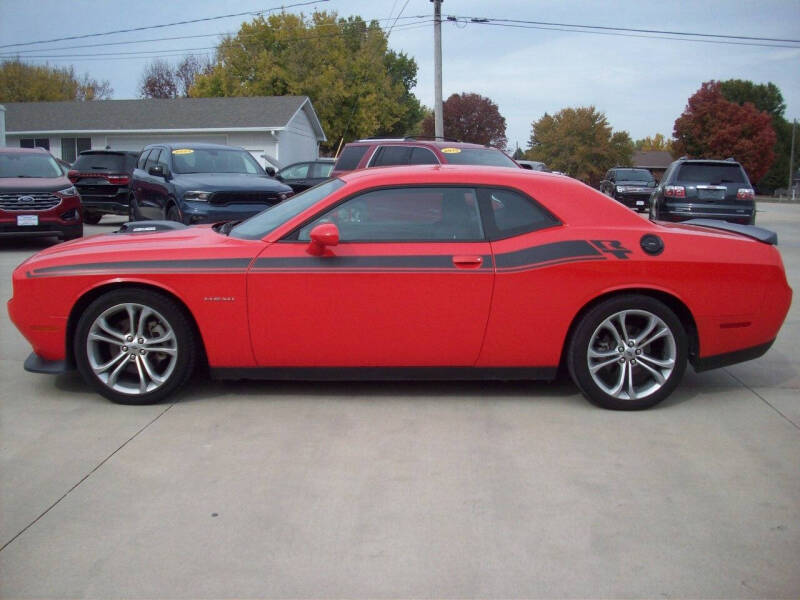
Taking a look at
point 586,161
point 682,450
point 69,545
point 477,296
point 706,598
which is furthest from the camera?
point 586,161

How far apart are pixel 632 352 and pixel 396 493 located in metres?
1.97

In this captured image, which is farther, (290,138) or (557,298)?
(290,138)

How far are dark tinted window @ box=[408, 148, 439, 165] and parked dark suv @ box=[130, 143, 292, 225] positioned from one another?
2.03 metres

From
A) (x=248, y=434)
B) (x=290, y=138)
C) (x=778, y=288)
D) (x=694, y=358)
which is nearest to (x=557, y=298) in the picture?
(x=694, y=358)

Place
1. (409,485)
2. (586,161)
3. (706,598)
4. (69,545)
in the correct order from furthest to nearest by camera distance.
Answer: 1. (586,161)
2. (409,485)
3. (69,545)
4. (706,598)

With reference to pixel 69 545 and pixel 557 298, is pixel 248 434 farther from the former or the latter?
pixel 557 298

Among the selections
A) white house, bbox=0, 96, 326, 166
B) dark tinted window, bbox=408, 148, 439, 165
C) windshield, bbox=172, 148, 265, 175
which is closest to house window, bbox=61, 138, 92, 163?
white house, bbox=0, 96, 326, 166

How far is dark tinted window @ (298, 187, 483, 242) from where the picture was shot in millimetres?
4902

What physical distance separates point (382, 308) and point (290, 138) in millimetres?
34161

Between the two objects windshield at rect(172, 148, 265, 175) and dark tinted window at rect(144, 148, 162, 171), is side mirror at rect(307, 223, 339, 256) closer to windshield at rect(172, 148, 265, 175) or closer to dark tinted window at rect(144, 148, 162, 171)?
windshield at rect(172, 148, 265, 175)

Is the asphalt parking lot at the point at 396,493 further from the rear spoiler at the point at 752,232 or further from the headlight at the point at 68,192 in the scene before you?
the headlight at the point at 68,192

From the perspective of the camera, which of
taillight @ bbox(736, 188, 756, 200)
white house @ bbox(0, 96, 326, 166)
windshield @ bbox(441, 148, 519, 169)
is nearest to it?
windshield @ bbox(441, 148, 519, 169)

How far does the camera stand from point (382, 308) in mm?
4789

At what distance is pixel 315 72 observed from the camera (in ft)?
163
